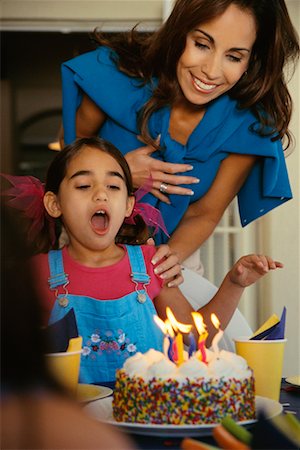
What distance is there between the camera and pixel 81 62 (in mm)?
2432

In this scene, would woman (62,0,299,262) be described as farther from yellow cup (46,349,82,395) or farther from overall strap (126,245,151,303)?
yellow cup (46,349,82,395)

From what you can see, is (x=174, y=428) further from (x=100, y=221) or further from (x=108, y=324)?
(x=100, y=221)

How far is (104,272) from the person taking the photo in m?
1.93

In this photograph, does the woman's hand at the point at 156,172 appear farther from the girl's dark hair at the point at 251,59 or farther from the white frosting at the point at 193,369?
the white frosting at the point at 193,369

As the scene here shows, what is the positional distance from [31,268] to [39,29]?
357 centimetres

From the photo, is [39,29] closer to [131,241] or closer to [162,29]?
[162,29]

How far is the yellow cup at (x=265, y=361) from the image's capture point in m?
1.25

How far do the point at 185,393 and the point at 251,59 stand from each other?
56.8 inches

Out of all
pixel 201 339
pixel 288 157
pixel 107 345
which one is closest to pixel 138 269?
pixel 107 345

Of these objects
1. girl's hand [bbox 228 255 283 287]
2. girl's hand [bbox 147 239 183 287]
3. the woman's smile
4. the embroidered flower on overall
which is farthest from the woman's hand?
the embroidered flower on overall

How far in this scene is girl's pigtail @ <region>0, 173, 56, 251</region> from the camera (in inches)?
81.5

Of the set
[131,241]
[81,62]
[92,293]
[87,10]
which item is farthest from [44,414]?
[87,10]

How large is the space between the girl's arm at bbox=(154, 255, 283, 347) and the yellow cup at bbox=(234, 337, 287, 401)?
1.46 ft

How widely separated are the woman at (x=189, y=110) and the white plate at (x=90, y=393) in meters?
1.07
